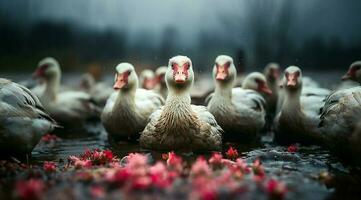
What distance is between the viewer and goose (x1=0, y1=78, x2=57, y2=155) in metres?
5.45

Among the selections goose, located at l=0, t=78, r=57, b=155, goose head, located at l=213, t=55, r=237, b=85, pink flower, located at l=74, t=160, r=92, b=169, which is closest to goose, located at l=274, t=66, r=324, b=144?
goose head, located at l=213, t=55, r=237, b=85

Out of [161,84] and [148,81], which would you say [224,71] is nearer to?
[161,84]

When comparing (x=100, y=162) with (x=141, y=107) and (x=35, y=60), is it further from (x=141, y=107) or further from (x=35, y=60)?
(x=35, y=60)

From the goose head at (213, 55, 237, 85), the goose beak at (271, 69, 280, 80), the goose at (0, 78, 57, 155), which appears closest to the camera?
the goose at (0, 78, 57, 155)

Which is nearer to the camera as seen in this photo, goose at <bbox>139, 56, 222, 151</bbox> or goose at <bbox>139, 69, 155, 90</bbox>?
goose at <bbox>139, 56, 222, 151</bbox>

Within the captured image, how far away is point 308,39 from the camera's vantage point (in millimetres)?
11883

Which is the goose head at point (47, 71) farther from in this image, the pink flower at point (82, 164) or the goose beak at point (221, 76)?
the pink flower at point (82, 164)

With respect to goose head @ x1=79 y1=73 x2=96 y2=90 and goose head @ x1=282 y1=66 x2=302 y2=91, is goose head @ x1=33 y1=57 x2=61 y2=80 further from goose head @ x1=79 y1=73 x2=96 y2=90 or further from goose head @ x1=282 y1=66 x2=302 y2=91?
goose head @ x1=282 y1=66 x2=302 y2=91

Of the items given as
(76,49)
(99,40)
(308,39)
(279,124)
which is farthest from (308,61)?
(76,49)

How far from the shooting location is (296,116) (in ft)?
25.5

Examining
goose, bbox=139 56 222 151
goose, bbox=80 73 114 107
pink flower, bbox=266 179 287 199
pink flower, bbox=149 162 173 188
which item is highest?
goose, bbox=80 73 114 107

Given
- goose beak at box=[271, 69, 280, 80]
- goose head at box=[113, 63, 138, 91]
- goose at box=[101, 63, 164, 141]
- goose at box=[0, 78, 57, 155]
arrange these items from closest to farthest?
1. goose at box=[0, 78, 57, 155]
2. goose head at box=[113, 63, 138, 91]
3. goose at box=[101, 63, 164, 141]
4. goose beak at box=[271, 69, 280, 80]

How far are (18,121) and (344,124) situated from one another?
163 inches

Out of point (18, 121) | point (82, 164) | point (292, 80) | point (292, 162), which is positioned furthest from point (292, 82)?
point (18, 121)
